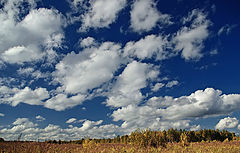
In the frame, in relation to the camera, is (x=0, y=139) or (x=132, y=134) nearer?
(x=132, y=134)

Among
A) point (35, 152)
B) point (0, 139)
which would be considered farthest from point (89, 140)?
point (0, 139)

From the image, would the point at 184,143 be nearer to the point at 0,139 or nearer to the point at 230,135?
the point at 0,139

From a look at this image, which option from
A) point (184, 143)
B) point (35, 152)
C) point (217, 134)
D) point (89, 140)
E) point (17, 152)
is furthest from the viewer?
point (217, 134)

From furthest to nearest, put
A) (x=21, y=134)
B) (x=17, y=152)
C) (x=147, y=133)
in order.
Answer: (x=147, y=133)
(x=17, y=152)
(x=21, y=134)

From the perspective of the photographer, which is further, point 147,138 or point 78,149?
point 147,138

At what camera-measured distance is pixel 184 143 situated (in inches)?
899

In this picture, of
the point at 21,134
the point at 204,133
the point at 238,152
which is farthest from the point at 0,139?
the point at 204,133

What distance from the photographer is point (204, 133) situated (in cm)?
8206

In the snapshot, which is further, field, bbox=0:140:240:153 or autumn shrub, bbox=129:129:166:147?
autumn shrub, bbox=129:129:166:147

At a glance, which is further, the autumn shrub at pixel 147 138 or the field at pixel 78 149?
the autumn shrub at pixel 147 138

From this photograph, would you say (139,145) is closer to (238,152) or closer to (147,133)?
(147,133)

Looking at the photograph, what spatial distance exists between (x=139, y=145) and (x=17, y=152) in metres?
10.8

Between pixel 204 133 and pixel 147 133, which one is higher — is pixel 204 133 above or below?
below

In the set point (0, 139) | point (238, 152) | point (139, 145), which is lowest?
point (238, 152)
